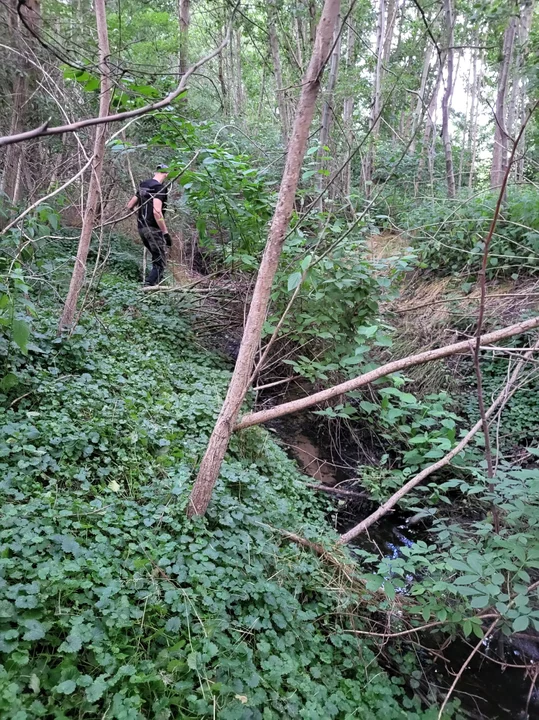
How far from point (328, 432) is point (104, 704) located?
4.05m

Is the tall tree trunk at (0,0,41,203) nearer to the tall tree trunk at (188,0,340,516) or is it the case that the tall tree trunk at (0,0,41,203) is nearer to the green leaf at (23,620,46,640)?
the tall tree trunk at (188,0,340,516)

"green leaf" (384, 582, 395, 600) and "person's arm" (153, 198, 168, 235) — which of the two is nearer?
"green leaf" (384, 582, 395, 600)

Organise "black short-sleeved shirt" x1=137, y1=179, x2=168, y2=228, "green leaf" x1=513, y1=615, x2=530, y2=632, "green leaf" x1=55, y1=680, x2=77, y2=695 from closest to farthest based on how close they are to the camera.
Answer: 1. "green leaf" x1=55, y1=680, x2=77, y2=695
2. "green leaf" x1=513, y1=615, x2=530, y2=632
3. "black short-sleeved shirt" x1=137, y1=179, x2=168, y2=228

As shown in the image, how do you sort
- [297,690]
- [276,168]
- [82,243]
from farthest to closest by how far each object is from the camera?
1. [276,168]
2. [82,243]
3. [297,690]

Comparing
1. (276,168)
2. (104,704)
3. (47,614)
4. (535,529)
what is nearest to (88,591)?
(47,614)

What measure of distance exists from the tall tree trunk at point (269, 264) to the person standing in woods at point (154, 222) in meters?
3.53

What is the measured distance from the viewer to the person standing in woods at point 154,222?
5.73 metres

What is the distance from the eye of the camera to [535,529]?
8.42 ft

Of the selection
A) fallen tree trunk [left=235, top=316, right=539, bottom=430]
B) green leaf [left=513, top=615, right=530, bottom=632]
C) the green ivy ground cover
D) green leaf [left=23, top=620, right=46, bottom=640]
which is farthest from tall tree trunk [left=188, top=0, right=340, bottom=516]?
green leaf [left=513, top=615, right=530, bottom=632]

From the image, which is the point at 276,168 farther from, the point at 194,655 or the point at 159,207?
the point at 194,655

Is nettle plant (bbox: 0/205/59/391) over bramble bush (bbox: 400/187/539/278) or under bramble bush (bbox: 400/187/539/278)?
under

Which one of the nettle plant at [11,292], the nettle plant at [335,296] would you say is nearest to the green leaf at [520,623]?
the nettle plant at [335,296]

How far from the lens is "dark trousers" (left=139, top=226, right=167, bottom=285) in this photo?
607 cm

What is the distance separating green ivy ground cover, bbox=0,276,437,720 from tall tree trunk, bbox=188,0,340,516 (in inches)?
15.0
